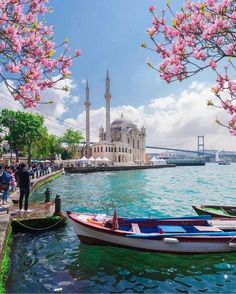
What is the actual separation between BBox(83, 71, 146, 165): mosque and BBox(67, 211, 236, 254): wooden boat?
358 feet

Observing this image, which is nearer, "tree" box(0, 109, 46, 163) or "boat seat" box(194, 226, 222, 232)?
"boat seat" box(194, 226, 222, 232)

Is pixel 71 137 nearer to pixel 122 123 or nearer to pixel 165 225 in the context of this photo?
pixel 122 123

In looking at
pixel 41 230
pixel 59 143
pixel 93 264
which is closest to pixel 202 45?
pixel 93 264

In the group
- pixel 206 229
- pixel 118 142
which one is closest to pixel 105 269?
pixel 206 229

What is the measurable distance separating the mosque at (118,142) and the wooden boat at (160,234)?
358 feet

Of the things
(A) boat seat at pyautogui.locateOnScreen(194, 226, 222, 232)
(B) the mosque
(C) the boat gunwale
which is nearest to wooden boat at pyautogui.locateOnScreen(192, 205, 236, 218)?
→ (A) boat seat at pyautogui.locateOnScreen(194, 226, 222, 232)

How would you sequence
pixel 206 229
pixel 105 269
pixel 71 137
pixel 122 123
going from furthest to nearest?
pixel 122 123, pixel 71 137, pixel 206 229, pixel 105 269

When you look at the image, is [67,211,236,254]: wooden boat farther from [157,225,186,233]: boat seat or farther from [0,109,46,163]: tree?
[0,109,46,163]: tree

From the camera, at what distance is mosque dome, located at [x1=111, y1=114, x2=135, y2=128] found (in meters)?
152

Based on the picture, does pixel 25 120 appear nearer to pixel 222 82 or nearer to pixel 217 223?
pixel 217 223

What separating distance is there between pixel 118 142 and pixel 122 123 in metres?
20.4

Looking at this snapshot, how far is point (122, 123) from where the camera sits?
6004 inches

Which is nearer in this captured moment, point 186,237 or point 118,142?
point 186,237

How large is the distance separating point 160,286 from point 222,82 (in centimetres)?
605
